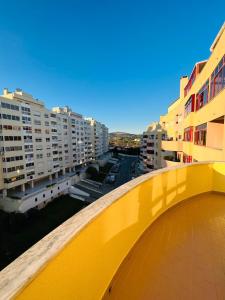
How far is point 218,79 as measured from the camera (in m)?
7.55

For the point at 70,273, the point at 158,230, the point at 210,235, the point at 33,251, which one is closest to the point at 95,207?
the point at 70,273

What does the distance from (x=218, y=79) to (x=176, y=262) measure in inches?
318

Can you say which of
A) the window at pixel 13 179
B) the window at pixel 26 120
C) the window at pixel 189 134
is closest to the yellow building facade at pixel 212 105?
the window at pixel 189 134

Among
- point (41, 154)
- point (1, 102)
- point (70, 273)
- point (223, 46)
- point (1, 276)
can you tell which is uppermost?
point (1, 102)

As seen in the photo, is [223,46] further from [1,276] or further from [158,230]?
[1,276]

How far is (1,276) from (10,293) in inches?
9.5

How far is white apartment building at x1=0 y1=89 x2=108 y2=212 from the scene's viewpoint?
2522 cm

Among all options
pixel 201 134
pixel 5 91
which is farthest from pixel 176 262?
pixel 5 91

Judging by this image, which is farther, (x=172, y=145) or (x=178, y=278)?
(x=172, y=145)

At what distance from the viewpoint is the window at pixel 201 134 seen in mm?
9729

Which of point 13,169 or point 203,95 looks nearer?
point 203,95

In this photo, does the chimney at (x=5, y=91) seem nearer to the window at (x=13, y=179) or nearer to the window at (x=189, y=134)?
the window at (x=13, y=179)

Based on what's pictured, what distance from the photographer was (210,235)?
10.4ft

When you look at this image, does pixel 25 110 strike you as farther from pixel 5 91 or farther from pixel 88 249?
pixel 88 249
